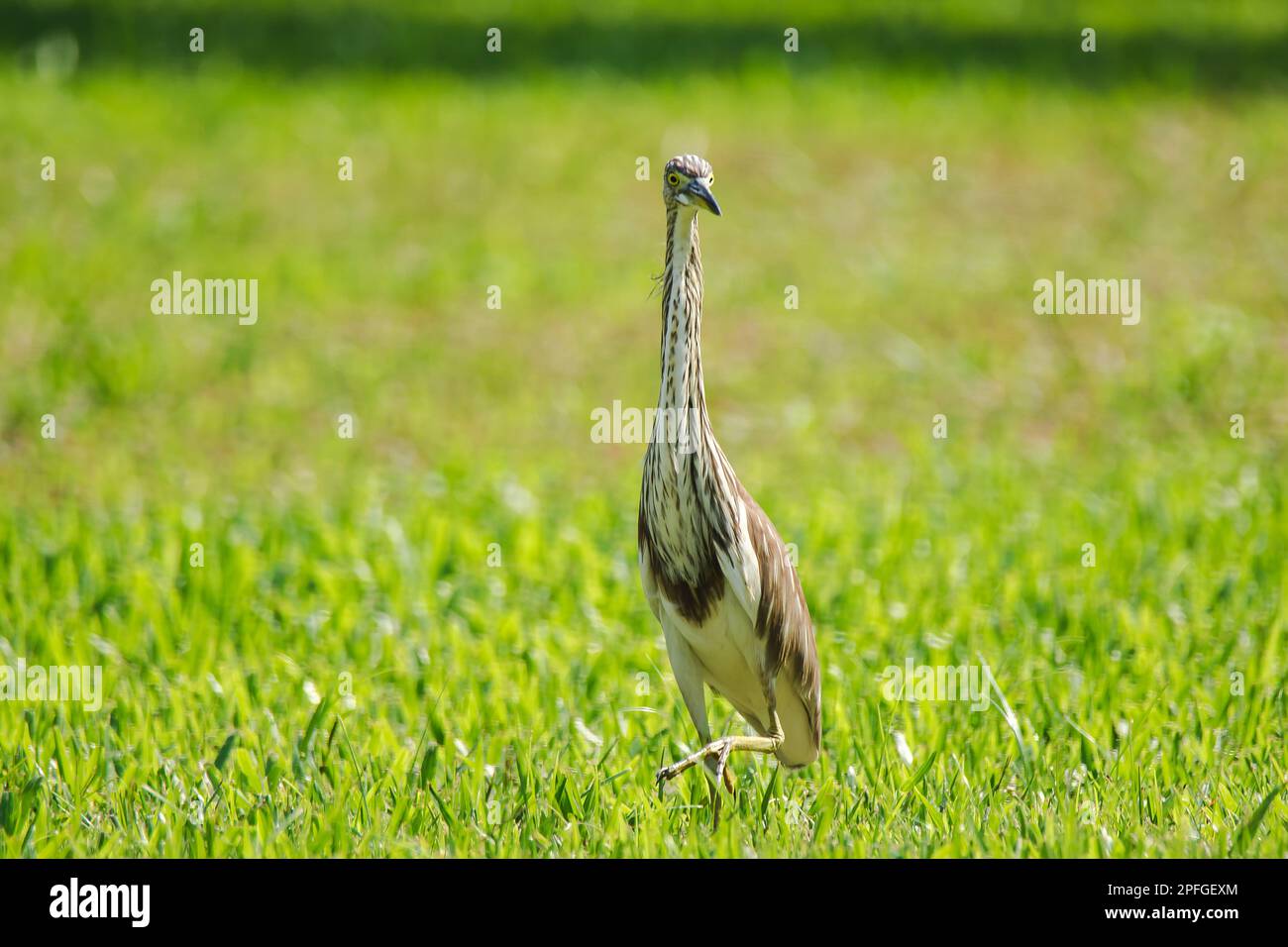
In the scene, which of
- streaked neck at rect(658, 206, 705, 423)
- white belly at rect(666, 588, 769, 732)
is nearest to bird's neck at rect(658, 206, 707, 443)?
streaked neck at rect(658, 206, 705, 423)

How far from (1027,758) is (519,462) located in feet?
16.0

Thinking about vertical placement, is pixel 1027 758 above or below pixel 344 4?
below

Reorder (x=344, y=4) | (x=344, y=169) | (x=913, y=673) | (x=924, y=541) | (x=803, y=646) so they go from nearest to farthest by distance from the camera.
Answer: (x=803, y=646)
(x=913, y=673)
(x=924, y=541)
(x=344, y=169)
(x=344, y=4)

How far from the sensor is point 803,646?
15.1 feet

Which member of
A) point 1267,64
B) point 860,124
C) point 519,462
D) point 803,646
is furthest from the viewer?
point 1267,64

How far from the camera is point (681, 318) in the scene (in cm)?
409

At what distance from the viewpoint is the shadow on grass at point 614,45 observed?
16.3m

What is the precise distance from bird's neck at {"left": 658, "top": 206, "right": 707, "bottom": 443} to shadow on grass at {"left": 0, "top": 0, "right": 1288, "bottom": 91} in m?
12.7

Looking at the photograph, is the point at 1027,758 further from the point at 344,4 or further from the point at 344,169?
the point at 344,4

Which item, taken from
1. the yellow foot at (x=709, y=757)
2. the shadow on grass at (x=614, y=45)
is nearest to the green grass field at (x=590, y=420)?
the shadow on grass at (x=614, y=45)

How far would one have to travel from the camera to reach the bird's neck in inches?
161

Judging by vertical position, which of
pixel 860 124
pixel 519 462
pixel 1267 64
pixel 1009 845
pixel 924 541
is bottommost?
pixel 1009 845

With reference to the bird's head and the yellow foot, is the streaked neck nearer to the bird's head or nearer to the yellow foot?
the bird's head

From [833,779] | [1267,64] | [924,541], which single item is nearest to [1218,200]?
[1267,64]
